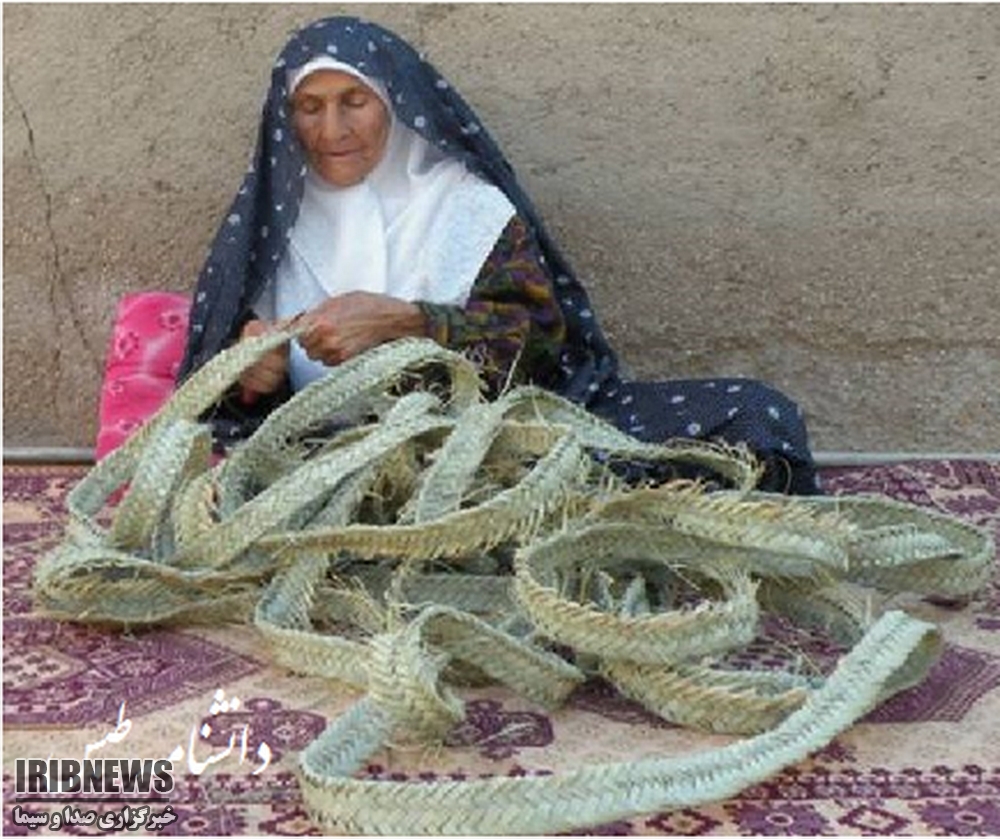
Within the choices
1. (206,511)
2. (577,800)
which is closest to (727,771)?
(577,800)

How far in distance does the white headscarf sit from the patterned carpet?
3.28ft

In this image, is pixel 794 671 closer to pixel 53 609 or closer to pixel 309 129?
pixel 53 609

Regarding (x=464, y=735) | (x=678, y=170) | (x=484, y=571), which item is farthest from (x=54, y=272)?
(x=464, y=735)

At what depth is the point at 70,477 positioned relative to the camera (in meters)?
3.43

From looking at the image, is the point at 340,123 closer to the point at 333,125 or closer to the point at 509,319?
the point at 333,125

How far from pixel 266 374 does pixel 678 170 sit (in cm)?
100

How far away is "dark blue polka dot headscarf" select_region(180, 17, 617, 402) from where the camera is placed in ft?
10.6

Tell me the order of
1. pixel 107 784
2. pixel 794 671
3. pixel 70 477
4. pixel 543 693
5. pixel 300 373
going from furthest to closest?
1. pixel 70 477
2. pixel 300 373
3. pixel 794 671
4. pixel 543 693
5. pixel 107 784

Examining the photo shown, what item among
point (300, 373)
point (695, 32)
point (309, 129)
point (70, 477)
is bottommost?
point (70, 477)

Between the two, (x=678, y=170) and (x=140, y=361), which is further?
(x=678, y=170)

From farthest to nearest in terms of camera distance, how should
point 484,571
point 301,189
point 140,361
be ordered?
1. point 140,361
2. point 301,189
3. point 484,571

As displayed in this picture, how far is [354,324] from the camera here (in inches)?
119

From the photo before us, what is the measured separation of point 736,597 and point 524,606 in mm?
264

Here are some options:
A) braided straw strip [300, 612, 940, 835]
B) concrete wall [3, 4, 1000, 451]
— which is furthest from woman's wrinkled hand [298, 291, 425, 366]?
braided straw strip [300, 612, 940, 835]
